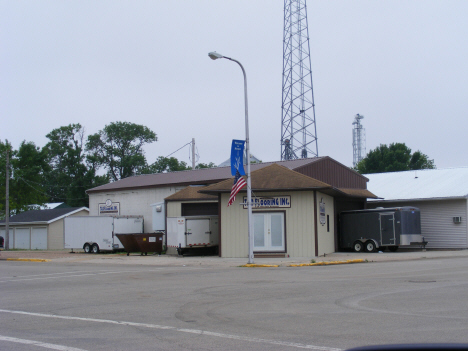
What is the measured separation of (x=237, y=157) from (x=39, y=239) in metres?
36.9

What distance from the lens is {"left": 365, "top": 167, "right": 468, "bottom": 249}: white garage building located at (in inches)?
1321

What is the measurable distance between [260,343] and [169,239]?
23.1m

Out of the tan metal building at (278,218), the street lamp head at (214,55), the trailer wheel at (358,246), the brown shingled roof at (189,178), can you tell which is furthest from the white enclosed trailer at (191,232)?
the street lamp head at (214,55)

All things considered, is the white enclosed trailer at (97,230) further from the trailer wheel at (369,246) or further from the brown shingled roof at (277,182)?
the trailer wheel at (369,246)

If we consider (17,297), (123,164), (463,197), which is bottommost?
(17,297)

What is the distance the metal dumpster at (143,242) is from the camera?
1246 inches

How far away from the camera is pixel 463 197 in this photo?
3269cm

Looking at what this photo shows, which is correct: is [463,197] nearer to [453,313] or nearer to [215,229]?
[215,229]

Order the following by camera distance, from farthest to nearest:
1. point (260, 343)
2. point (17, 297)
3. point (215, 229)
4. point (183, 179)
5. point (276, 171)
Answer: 1. point (183, 179)
2. point (215, 229)
3. point (276, 171)
4. point (17, 297)
5. point (260, 343)

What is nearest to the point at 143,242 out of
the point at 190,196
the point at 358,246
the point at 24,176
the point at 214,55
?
the point at 190,196

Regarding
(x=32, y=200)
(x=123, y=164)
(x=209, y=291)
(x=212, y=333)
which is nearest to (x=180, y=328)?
(x=212, y=333)

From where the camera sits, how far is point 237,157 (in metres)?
22.9

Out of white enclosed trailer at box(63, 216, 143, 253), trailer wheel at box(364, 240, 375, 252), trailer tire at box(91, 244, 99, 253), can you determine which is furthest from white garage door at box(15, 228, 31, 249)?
A: trailer wheel at box(364, 240, 375, 252)

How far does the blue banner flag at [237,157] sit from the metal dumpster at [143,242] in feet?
35.5
